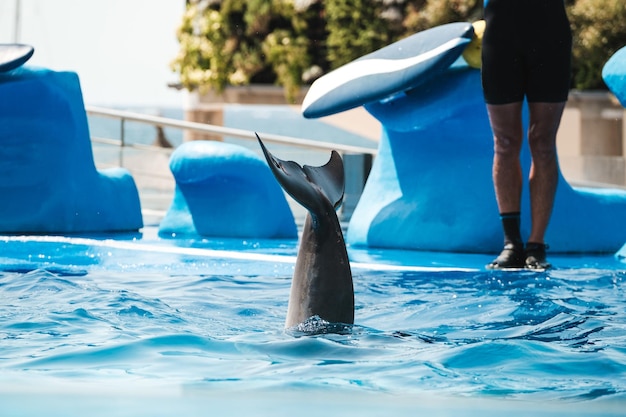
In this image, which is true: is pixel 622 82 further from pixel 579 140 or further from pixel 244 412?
pixel 579 140

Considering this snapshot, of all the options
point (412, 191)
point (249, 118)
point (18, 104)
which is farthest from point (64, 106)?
point (249, 118)

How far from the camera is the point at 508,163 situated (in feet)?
16.6

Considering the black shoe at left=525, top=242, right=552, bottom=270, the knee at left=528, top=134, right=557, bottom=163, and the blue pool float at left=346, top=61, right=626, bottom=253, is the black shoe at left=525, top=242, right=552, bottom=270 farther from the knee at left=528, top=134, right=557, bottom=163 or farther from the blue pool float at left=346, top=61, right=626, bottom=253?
the blue pool float at left=346, top=61, right=626, bottom=253

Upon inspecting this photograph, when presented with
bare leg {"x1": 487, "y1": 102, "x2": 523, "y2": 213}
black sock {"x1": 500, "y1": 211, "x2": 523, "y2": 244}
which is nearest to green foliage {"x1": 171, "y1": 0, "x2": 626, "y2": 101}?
bare leg {"x1": 487, "y1": 102, "x2": 523, "y2": 213}

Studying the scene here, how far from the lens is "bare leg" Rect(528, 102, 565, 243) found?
501 centimetres

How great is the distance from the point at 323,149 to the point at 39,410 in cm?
808

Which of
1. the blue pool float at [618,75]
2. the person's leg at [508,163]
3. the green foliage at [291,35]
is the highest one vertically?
the green foliage at [291,35]

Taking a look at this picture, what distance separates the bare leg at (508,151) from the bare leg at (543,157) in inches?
3.1

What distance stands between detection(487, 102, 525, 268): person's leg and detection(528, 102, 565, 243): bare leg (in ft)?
0.25

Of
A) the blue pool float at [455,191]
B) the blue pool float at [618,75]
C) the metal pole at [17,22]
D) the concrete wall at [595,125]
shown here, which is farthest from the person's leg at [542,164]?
the concrete wall at [595,125]

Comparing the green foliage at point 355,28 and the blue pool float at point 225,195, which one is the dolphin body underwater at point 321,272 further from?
the green foliage at point 355,28

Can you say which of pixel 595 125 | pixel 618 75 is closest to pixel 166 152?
pixel 618 75

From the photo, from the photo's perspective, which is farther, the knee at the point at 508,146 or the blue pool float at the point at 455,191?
the blue pool float at the point at 455,191

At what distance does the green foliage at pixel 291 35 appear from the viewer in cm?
2643
